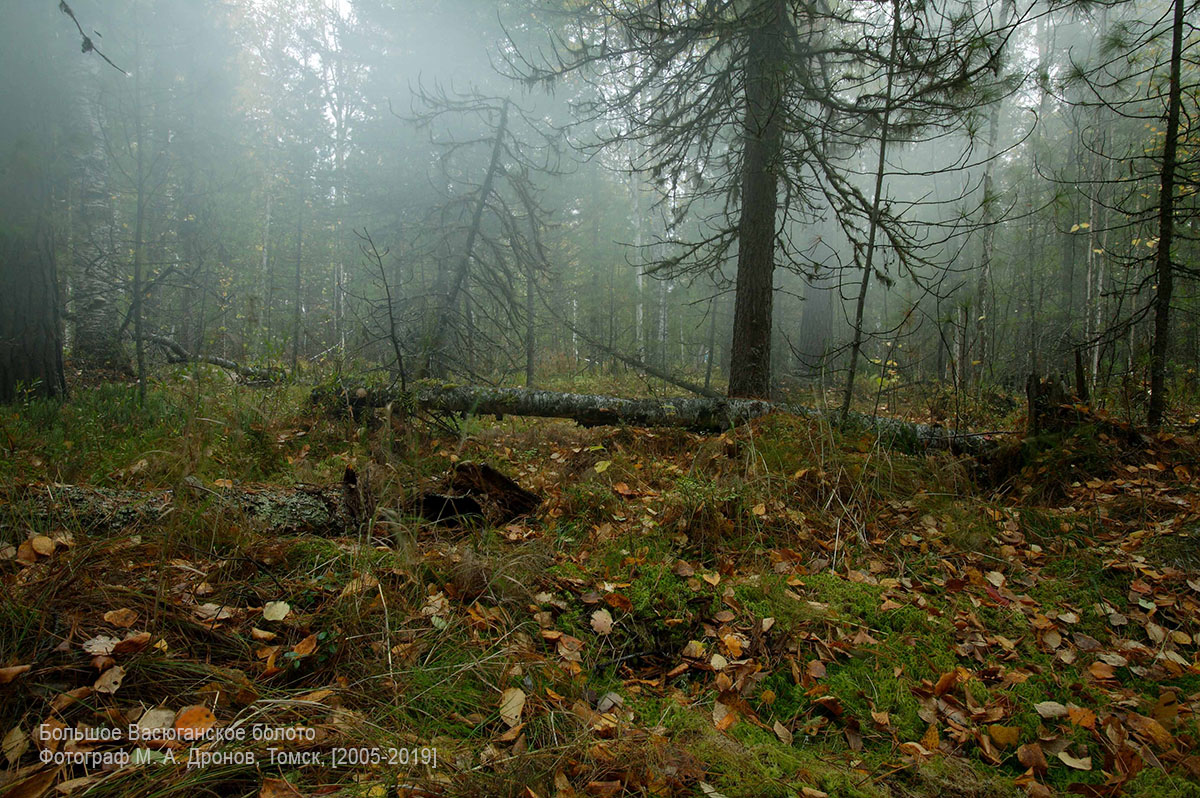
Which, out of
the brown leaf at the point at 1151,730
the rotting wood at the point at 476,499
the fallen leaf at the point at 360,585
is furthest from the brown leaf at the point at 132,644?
the brown leaf at the point at 1151,730

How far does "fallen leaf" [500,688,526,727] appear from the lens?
1716 millimetres

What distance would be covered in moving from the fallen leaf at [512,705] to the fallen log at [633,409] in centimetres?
297

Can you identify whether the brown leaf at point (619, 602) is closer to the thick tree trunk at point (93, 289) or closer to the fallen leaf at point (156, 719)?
the fallen leaf at point (156, 719)

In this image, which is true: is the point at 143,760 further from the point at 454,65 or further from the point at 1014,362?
the point at 454,65

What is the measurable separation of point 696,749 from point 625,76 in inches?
306

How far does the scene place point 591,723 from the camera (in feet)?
5.71

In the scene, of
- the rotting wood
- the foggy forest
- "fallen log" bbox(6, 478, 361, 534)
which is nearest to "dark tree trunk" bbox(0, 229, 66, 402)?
the foggy forest

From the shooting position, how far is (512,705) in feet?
5.80

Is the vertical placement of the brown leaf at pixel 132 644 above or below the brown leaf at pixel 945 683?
above

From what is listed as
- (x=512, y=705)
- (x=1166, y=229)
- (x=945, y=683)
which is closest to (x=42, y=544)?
(x=512, y=705)

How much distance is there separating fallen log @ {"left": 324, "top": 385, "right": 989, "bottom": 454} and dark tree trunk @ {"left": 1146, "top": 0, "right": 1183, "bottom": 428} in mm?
1604

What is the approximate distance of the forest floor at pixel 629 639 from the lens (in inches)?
58.9

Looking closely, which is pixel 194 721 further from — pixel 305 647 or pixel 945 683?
pixel 945 683

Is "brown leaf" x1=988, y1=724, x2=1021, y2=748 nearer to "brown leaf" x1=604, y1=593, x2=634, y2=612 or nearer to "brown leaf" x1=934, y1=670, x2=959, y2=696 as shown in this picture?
"brown leaf" x1=934, y1=670, x2=959, y2=696
